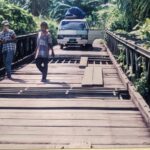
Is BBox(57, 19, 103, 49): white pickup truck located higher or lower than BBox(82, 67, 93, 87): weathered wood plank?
higher

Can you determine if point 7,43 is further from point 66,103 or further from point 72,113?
point 72,113

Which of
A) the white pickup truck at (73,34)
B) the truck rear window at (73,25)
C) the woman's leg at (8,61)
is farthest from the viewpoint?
the truck rear window at (73,25)

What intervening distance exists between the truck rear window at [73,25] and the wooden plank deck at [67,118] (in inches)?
601

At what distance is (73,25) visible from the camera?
27.2 meters

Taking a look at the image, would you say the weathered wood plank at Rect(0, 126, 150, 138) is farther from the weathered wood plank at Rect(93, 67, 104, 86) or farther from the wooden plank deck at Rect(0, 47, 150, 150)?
the weathered wood plank at Rect(93, 67, 104, 86)

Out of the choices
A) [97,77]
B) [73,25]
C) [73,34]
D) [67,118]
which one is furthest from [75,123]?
[73,25]

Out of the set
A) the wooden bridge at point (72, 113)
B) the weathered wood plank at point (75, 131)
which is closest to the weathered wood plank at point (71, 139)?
the wooden bridge at point (72, 113)

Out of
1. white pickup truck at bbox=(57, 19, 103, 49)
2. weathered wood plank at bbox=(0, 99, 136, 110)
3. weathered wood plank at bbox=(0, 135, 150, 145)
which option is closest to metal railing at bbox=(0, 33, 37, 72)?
white pickup truck at bbox=(57, 19, 103, 49)

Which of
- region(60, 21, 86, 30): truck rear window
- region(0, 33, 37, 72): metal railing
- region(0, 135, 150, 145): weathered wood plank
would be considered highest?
region(60, 21, 86, 30): truck rear window

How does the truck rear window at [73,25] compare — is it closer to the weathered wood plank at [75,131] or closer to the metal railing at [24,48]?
the metal railing at [24,48]

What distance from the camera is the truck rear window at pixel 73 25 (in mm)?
26953

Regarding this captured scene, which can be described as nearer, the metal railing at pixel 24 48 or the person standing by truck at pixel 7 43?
the person standing by truck at pixel 7 43

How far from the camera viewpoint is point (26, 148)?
5.85 meters

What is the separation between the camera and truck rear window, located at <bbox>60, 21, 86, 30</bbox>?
88.4 feet
